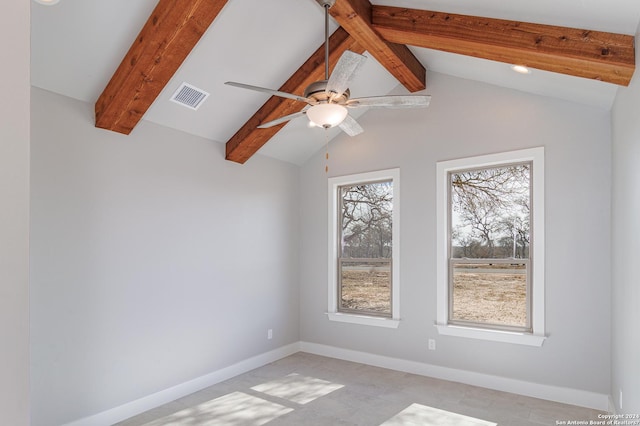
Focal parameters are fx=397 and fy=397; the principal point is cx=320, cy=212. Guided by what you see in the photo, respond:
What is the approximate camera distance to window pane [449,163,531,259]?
13.5 ft

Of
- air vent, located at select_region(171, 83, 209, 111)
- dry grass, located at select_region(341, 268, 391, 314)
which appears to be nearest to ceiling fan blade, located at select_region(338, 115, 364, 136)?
air vent, located at select_region(171, 83, 209, 111)

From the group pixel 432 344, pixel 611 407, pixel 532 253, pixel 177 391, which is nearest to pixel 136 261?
pixel 177 391

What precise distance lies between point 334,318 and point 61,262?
3.26 m

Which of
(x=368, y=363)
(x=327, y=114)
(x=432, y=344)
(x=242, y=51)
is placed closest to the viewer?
(x=327, y=114)

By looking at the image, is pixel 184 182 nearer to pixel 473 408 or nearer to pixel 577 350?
pixel 473 408

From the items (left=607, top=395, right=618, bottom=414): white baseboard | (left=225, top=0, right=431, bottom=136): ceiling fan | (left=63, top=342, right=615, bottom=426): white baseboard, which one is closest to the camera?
(left=225, top=0, right=431, bottom=136): ceiling fan

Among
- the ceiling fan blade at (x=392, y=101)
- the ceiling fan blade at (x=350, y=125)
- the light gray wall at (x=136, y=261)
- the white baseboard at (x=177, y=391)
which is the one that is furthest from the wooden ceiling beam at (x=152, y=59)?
the white baseboard at (x=177, y=391)

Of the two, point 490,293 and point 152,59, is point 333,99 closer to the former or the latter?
point 152,59

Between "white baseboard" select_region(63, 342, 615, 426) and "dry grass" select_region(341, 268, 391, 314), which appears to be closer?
"white baseboard" select_region(63, 342, 615, 426)

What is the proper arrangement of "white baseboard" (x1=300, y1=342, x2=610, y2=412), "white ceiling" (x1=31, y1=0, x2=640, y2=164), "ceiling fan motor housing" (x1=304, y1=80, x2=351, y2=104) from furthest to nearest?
"white baseboard" (x1=300, y1=342, x2=610, y2=412) → "ceiling fan motor housing" (x1=304, y1=80, x2=351, y2=104) → "white ceiling" (x1=31, y1=0, x2=640, y2=164)

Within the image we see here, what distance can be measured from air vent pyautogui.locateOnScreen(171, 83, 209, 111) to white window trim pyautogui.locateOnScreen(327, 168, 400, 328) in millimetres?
2151

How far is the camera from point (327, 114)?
2902 millimetres

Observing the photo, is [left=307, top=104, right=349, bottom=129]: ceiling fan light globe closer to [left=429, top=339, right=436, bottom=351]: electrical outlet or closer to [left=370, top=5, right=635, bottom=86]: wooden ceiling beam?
[left=370, top=5, right=635, bottom=86]: wooden ceiling beam

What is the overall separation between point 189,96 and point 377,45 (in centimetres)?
181
